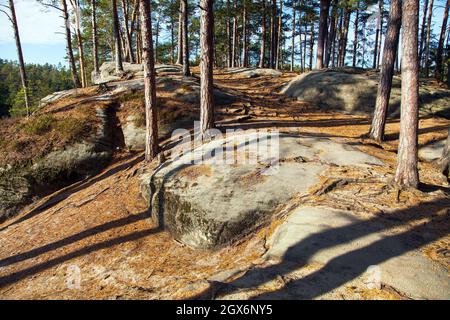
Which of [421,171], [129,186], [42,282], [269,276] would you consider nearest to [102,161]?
[129,186]

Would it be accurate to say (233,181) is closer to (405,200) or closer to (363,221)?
(363,221)

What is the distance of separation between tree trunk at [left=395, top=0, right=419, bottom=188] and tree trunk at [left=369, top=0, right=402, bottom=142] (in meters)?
3.25

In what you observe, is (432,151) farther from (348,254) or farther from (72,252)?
(72,252)

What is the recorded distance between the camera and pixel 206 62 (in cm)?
939

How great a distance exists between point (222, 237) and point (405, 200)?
3.76 meters

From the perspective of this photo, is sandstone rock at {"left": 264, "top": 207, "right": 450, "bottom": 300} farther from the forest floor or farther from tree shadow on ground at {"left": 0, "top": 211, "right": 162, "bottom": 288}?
tree shadow on ground at {"left": 0, "top": 211, "right": 162, "bottom": 288}

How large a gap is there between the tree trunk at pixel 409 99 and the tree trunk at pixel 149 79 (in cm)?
676

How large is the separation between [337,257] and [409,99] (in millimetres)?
4014

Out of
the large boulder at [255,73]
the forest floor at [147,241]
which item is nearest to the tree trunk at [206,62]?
the forest floor at [147,241]

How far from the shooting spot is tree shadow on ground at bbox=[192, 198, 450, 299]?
12.7 ft

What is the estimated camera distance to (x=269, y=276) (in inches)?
163

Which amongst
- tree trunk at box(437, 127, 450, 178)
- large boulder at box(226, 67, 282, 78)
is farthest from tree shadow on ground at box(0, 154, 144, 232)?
large boulder at box(226, 67, 282, 78)

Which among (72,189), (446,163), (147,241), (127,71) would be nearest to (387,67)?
(446,163)

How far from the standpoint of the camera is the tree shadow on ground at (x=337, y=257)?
3.87m
